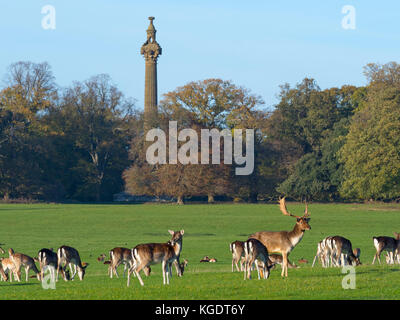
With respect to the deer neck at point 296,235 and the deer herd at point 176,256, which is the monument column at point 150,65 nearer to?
the deer herd at point 176,256

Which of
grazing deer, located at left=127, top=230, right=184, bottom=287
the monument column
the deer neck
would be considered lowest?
grazing deer, located at left=127, top=230, right=184, bottom=287

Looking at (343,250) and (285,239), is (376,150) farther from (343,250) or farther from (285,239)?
(285,239)

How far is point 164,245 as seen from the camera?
56.1ft

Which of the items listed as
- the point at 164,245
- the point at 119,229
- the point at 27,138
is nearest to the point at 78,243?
the point at 119,229

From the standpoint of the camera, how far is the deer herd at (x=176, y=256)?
16.9 metres

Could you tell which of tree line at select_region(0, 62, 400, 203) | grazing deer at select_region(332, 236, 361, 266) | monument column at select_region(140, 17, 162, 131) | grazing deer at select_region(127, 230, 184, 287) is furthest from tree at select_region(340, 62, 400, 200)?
grazing deer at select_region(127, 230, 184, 287)

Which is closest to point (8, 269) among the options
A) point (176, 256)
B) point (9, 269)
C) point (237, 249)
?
point (9, 269)

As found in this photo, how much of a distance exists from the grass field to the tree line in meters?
14.4

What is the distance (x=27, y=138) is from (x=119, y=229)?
42395mm

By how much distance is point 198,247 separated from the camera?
3347cm

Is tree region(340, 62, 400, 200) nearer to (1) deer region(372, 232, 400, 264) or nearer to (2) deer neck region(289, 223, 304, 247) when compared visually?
(1) deer region(372, 232, 400, 264)

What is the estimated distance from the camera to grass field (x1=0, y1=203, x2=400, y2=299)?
15.3m

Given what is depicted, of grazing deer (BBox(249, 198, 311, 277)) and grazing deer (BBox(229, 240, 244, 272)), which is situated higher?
grazing deer (BBox(249, 198, 311, 277))
